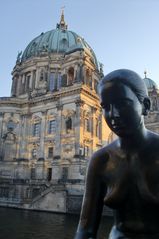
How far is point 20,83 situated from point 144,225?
51.7 m

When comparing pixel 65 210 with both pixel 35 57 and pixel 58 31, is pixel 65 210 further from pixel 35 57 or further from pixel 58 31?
pixel 58 31

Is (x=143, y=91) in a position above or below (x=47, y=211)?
above

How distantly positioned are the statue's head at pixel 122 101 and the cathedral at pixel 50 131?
29.4 metres

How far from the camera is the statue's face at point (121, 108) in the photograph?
64.0 inches

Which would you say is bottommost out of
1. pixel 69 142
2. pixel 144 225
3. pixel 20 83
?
pixel 144 225

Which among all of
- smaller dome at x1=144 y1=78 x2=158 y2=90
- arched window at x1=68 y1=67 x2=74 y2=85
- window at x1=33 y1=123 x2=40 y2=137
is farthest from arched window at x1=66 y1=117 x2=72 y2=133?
smaller dome at x1=144 y1=78 x2=158 y2=90

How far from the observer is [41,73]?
49.5 m

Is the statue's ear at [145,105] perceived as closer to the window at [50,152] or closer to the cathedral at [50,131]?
the cathedral at [50,131]

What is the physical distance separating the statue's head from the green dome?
5024 cm

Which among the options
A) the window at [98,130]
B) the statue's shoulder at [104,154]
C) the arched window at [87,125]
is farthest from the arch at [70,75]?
the statue's shoulder at [104,154]

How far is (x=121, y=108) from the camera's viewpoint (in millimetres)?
1630

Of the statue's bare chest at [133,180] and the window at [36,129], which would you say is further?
the window at [36,129]

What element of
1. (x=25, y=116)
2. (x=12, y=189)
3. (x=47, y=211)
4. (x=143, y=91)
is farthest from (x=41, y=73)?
(x=143, y=91)

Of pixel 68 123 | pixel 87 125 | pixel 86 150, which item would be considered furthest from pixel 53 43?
pixel 86 150
